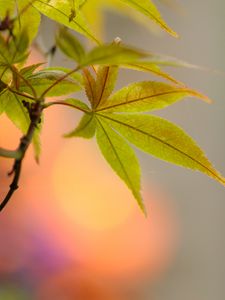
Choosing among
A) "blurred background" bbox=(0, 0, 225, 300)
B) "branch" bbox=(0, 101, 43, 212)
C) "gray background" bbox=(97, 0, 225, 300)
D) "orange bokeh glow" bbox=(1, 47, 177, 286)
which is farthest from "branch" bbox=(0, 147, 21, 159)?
"gray background" bbox=(97, 0, 225, 300)

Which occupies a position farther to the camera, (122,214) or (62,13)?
(122,214)

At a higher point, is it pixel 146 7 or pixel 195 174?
pixel 195 174

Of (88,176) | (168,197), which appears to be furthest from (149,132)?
(168,197)

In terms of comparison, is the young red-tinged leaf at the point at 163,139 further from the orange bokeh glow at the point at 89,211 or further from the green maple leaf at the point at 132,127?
the orange bokeh glow at the point at 89,211

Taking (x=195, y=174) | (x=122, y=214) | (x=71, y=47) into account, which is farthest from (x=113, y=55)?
(x=195, y=174)

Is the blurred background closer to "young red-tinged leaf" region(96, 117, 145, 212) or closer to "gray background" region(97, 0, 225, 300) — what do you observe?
"gray background" region(97, 0, 225, 300)

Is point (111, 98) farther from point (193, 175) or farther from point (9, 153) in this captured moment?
point (193, 175)
